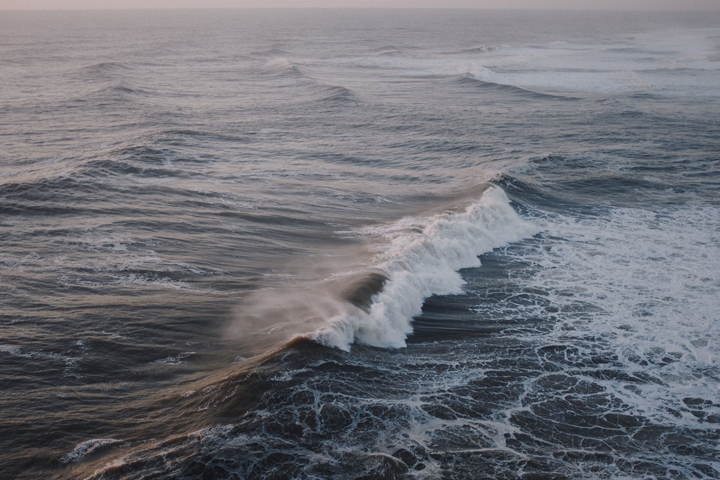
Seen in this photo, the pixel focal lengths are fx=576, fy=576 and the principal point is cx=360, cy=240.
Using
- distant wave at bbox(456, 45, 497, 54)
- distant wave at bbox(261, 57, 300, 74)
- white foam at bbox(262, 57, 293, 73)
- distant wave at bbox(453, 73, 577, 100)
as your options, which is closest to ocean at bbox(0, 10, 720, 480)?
distant wave at bbox(453, 73, 577, 100)

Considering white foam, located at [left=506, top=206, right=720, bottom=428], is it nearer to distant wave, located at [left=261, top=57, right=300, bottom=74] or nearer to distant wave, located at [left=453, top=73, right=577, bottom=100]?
distant wave, located at [left=453, top=73, right=577, bottom=100]

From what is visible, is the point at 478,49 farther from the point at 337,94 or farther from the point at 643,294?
the point at 643,294

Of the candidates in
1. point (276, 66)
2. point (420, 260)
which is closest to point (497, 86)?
A: point (276, 66)

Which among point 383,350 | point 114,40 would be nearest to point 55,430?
point 383,350

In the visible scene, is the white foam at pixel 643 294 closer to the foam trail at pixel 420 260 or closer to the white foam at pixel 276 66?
the foam trail at pixel 420 260

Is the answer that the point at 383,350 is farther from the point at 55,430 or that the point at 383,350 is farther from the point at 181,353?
the point at 55,430

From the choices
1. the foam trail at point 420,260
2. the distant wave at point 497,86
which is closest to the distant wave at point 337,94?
the distant wave at point 497,86
